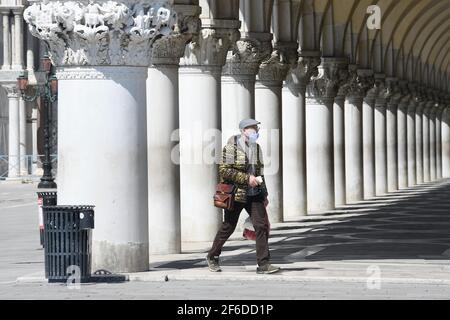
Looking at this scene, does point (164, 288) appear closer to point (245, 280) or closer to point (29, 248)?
point (245, 280)

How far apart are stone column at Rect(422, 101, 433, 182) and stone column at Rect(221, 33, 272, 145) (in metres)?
39.5

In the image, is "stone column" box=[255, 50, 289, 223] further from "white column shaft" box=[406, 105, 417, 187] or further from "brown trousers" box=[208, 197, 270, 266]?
"white column shaft" box=[406, 105, 417, 187]

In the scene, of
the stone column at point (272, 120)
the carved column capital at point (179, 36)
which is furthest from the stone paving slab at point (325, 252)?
the carved column capital at point (179, 36)

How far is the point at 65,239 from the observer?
57.6 ft

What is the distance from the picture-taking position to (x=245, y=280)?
701 inches

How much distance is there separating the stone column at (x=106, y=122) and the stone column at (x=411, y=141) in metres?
42.7

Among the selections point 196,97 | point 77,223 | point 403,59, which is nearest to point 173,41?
point 196,97

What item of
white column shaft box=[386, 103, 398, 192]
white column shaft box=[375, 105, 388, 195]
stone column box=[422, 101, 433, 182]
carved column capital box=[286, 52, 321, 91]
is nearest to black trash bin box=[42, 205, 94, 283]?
carved column capital box=[286, 52, 321, 91]

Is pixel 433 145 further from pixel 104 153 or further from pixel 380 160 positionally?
pixel 104 153

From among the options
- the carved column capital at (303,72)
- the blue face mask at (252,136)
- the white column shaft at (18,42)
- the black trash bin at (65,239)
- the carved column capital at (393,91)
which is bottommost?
the black trash bin at (65,239)

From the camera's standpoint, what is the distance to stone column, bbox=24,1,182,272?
725 inches

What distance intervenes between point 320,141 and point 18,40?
A: 3493 cm

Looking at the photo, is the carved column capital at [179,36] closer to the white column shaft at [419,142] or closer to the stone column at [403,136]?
the stone column at [403,136]

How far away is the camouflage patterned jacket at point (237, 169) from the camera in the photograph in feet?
60.3
